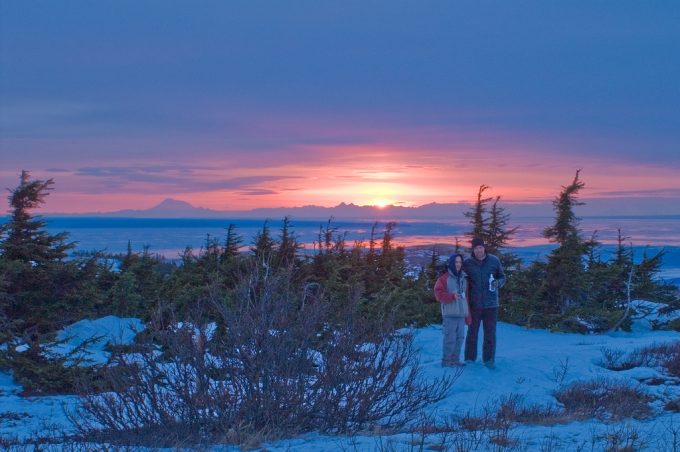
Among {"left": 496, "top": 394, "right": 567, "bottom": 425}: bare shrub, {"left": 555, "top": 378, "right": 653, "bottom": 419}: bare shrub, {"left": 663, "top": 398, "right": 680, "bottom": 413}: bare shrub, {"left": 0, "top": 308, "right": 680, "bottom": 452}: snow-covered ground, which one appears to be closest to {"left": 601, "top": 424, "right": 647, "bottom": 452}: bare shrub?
{"left": 0, "top": 308, "right": 680, "bottom": 452}: snow-covered ground

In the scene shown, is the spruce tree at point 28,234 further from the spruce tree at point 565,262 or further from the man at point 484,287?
the spruce tree at point 565,262

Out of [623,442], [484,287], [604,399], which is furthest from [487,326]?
[623,442]

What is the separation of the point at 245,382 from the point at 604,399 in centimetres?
544

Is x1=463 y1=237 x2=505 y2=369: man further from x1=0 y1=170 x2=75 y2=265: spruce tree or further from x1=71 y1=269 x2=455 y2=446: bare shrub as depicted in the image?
x1=0 y1=170 x2=75 y2=265: spruce tree

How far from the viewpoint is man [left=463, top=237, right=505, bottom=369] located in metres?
11.8

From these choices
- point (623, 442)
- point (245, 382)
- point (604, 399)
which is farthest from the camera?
point (604, 399)

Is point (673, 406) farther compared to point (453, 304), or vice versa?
point (453, 304)

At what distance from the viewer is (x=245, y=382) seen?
7.35 m

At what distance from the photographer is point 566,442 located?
22.2 feet

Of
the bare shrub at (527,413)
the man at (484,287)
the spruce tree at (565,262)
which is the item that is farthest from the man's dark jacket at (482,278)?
the spruce tree at (565,262)

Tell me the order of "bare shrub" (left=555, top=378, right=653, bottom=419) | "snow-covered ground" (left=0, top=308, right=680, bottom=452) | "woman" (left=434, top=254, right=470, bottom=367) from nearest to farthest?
"snow-covered ground" (left=0, top=308, right=680, bottom=452) < "bare shrub" (left=555, top=378, right=653, bottom=419) < "woman" (left=434, top=254, right=470, bottom=367)

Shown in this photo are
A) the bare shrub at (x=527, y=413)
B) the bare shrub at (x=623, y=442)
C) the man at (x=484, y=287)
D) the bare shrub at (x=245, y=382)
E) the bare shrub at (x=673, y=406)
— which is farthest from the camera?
the man at (x=484, y=287)

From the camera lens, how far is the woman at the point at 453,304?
11.6 metres

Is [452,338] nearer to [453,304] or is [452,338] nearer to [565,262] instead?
[453,304]
